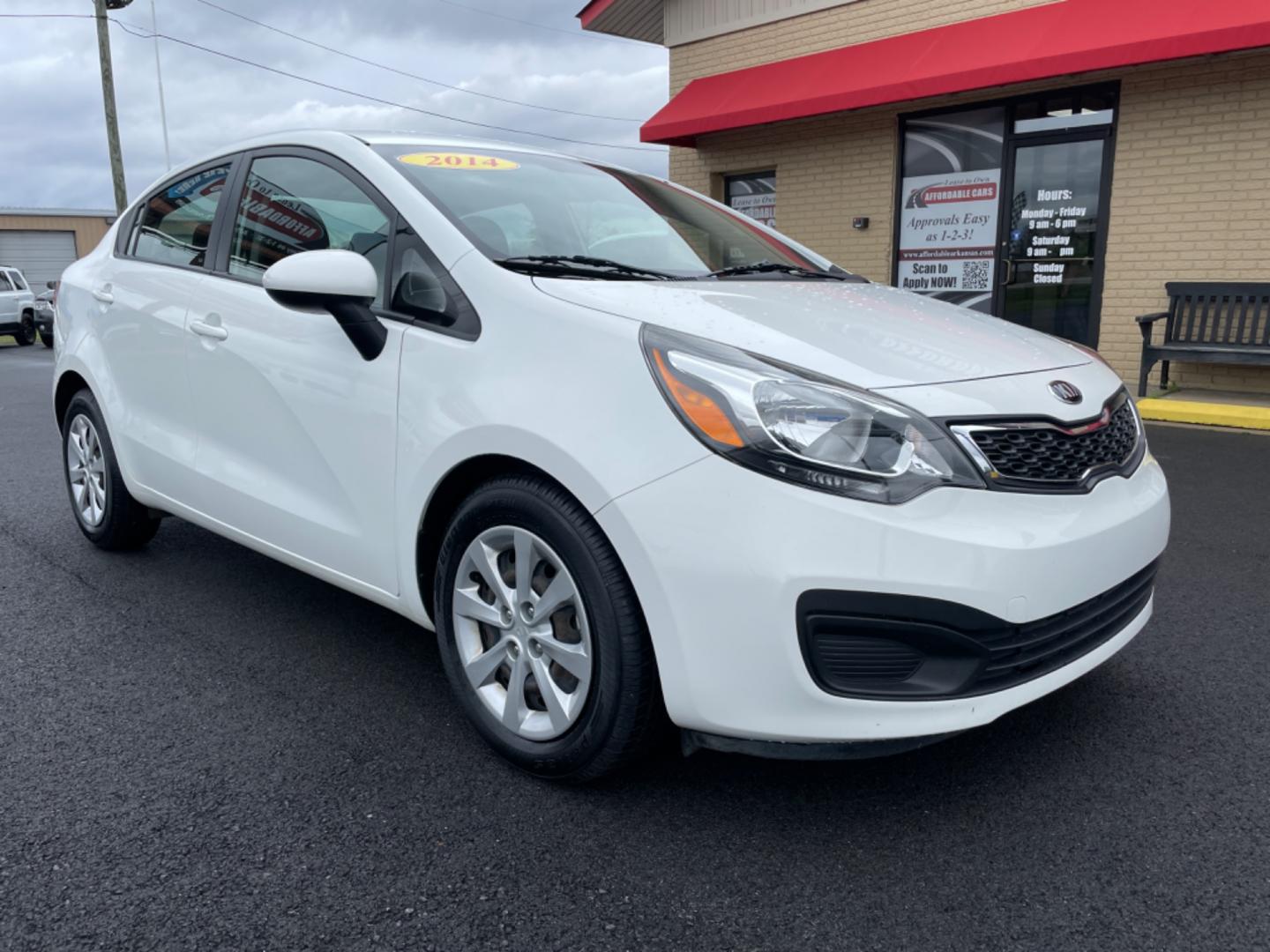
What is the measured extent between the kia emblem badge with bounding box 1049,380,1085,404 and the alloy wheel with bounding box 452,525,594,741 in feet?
3.86

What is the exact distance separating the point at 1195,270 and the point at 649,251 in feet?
24.7

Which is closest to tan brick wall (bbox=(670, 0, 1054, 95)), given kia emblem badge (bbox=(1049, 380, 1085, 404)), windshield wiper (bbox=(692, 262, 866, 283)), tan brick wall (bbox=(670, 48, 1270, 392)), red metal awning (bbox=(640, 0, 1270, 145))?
red metal awning (bbox=(640, 0, 1270, 145))

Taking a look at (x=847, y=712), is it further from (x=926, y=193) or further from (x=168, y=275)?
(x=926, y=193)

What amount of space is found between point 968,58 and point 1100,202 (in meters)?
1.76

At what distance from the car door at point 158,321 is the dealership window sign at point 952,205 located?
25.1 feet

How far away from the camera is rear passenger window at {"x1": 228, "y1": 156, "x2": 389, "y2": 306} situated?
284 cm

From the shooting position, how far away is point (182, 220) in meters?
3.73

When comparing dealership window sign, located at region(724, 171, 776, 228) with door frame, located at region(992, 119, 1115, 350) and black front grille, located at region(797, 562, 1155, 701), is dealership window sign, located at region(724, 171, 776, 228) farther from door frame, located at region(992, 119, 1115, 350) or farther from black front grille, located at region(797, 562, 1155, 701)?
black front grille, located at region(797, 562, 1155, 701)

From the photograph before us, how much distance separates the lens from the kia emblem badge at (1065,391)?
2.30m

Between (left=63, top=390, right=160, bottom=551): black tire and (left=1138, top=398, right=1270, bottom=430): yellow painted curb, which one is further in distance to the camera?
(left=1138, top=398, right=1270, bottom=430): yellow painted curb

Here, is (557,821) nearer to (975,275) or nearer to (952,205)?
(975,275)

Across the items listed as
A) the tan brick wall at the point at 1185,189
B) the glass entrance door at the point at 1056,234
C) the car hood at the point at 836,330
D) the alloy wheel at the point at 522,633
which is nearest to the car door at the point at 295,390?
the alloy wheel at the point at 522,633

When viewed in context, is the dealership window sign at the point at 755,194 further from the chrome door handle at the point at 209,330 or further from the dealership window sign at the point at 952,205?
the chrome door handle at the point at 209,330

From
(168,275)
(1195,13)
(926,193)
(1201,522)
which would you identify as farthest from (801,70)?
(168,275)
